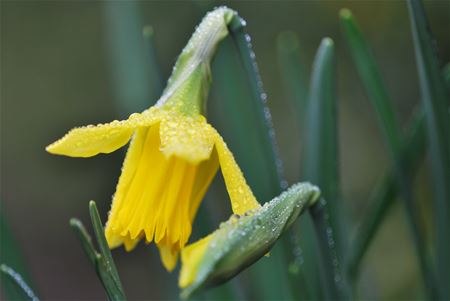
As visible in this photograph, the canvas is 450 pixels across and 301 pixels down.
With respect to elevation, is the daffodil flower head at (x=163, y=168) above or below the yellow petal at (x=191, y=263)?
above

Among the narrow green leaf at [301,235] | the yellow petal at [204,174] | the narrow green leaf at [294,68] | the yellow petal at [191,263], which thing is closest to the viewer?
the yellow petal at [191,263]

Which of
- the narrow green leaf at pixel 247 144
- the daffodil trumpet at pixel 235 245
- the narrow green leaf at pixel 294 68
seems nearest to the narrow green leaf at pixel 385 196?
the narrow green leaf at pixel 247 144

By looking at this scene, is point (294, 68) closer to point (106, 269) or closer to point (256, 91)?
point (256, 91)

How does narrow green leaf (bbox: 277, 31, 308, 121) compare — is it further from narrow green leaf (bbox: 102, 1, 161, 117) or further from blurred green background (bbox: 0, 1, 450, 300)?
blurred green background (bbox: 0, 1, 450, 300)

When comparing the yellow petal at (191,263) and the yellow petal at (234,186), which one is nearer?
the yellow petal at (191,263)

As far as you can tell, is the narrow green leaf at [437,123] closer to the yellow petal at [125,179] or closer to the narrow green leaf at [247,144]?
the narrow green leaf at [247,144]

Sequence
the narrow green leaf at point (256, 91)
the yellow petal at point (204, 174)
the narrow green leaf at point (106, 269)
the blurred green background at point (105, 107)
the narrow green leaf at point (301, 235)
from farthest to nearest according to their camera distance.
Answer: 1. the blurred green background at point (105, 107)
2. the narrow green leaf at point (301, 235)
3. the narrow green leaf at point (256, 91)
4. the yellow petal at point (204, 174)
5. the narrow green leaf at point (106, 269)

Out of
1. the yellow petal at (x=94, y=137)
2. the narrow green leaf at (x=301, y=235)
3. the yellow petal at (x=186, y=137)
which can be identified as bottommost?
the narrow green leaf at (x=301, y=235)
